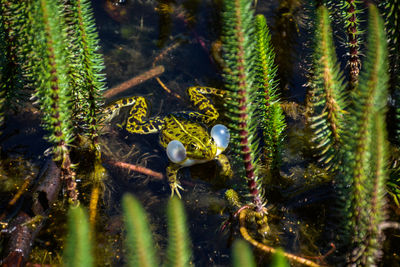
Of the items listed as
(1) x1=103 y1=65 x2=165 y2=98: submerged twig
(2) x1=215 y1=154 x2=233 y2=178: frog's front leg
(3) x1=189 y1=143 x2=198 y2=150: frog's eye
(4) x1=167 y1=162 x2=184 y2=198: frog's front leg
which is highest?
(1) x1=103 y1=65 x2=165 y2=98: submerged twig

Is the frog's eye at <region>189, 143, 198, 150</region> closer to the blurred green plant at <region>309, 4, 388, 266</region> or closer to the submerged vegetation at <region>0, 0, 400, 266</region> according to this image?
the submerged vegetation at <region>0, 0, 400, 266</region>

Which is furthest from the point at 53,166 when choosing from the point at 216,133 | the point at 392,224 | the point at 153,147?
the point at 392,224

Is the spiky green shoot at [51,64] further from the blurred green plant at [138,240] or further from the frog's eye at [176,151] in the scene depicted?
the frog's eye at [176,151]

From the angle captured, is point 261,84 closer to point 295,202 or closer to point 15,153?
point 295,202

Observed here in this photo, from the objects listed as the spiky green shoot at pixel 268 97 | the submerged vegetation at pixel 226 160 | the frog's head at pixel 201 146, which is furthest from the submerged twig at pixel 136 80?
the spiky green shoot at pixel 268 97

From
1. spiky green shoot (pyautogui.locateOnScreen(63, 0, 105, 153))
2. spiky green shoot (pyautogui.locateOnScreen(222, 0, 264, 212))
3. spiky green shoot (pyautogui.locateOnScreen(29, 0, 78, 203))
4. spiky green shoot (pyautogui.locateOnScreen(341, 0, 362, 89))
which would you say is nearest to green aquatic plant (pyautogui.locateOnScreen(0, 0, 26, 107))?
spiky green shoot (pyautogui.locateOnScreen(63, 0, 105, 153))

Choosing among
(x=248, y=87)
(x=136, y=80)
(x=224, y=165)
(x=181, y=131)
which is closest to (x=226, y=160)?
(x=224, y=165)

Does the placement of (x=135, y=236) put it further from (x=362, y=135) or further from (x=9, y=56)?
(x=9, y=56)
